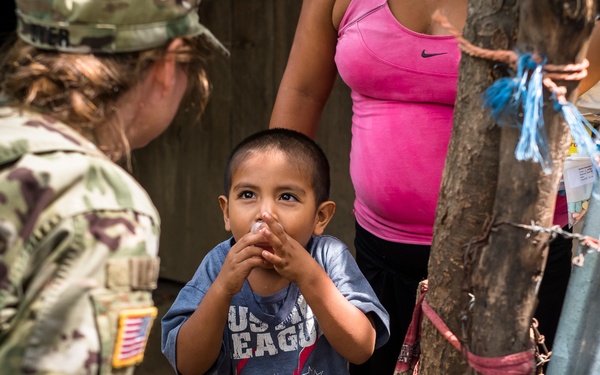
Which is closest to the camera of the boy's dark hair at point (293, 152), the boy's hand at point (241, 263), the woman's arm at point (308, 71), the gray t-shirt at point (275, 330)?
the boy's hand at point (241, 263)

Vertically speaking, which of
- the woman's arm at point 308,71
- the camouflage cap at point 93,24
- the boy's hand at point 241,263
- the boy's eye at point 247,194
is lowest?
the boy's hand at point 241,263

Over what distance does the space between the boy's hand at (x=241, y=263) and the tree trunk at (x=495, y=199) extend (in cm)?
49

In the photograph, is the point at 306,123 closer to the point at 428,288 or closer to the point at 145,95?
the point at 428,288

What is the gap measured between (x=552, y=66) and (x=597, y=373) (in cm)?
67

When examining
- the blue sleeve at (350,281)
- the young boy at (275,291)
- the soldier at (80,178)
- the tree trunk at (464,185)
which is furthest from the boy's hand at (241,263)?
the soldier at (80,178)

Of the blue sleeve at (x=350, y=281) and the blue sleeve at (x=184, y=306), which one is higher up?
the blue sleeve at (x=350, y=281)

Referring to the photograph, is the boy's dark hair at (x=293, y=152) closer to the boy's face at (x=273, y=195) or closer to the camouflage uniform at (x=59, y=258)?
the boy's face at (x=273, y=195)

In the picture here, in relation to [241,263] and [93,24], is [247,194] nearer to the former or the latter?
[241,263]

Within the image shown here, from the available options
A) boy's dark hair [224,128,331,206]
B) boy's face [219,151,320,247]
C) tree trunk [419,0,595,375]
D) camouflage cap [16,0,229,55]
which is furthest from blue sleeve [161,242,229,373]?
camouflage cap [16,0,229,55]

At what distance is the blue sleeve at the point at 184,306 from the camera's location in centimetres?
229

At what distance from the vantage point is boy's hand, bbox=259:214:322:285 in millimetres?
2137

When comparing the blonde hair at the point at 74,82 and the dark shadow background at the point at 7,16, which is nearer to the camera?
the blonde hair at the point at 74,82

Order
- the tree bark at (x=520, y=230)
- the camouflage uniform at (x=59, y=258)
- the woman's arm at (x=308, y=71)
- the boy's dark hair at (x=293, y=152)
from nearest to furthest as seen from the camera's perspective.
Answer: the camouflage uniform at (x=59, y=258) → the tree bark at (x=520, y=230) → the boy's dark hair at (x=293, y=152) → the woman's arm at (x=308, y=71)

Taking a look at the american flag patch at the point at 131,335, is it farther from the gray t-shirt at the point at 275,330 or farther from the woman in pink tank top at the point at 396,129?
the woman in pink tank top at the point at 396,129
